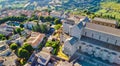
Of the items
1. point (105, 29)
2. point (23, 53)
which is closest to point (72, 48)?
point (105, 29)

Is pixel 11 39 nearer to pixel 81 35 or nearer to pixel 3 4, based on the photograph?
pixel 81 35

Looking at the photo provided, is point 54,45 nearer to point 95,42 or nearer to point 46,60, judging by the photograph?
point 46,60

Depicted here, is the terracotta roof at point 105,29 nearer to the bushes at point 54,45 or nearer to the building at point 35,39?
the bushes at point 54,45

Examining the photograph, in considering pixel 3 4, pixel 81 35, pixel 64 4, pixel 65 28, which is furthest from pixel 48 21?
pixel 3 4

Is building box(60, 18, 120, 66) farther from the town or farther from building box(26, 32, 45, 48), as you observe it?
building box(26, 32, 45, 48)

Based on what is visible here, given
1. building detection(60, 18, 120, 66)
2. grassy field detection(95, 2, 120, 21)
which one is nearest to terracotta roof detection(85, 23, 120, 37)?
building detection(60, 18, 120, 66)

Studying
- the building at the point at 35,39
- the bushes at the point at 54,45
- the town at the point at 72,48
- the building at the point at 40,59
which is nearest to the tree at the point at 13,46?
the town at the point at 72,48
